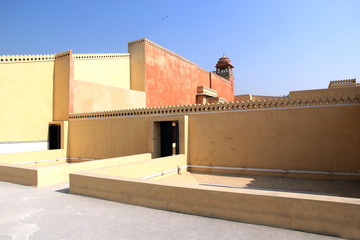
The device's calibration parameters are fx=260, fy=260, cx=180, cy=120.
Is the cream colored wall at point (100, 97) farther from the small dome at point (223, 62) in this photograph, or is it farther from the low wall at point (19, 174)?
the small dome at point (223, 62)

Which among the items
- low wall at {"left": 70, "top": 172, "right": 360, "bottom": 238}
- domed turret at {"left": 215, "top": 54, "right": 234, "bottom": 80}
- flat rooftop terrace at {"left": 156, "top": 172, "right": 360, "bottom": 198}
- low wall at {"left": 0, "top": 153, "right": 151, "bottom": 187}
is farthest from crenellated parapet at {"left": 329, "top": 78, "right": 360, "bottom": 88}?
domed turret at {"left": 215, "top": 54, "right": 234, "bottom": 80}

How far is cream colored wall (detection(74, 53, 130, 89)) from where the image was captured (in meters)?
13.9

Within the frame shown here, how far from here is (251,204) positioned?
387cm

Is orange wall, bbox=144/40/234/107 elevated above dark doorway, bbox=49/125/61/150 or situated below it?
above

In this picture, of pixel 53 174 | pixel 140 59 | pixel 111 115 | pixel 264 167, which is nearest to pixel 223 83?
pixel 140 59

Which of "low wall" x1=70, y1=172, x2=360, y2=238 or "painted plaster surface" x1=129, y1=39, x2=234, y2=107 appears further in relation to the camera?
"painted plaster surface" x1=129, y1=39, x2=234, y2=107

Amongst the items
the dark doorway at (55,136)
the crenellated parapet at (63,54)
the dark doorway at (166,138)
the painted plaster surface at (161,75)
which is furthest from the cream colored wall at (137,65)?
the dark doorway at (166,138)

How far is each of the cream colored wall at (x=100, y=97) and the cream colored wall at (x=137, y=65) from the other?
903 millimetres

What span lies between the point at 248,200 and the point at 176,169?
5990 mm

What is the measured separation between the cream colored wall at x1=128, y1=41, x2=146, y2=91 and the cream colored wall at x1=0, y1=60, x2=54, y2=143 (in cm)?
501

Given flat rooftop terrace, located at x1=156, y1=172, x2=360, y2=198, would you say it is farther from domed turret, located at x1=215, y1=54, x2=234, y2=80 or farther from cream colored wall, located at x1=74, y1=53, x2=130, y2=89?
domed turret, located at x1=215, y1=54, x2=234, y2=80

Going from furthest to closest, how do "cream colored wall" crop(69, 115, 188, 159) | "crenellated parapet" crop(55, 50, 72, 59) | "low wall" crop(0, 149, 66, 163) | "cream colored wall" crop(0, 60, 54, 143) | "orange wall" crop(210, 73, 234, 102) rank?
"orange wall" crop(210, 73, 234, 102)
"crenellated parapet" crop(55, 50, 72, 59)
"cream colored wall" crop(0, 60, 54, 143)
"cream colored wall" crop(69, 115, 188, 159)
"low wall" crop(0, 149, 66, 163)

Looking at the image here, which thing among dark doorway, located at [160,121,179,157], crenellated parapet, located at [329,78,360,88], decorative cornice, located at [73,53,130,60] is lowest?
dark doorway, located at [160,121,179,157]

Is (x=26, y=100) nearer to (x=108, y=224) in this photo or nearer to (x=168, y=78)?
(x=168, y=78)
